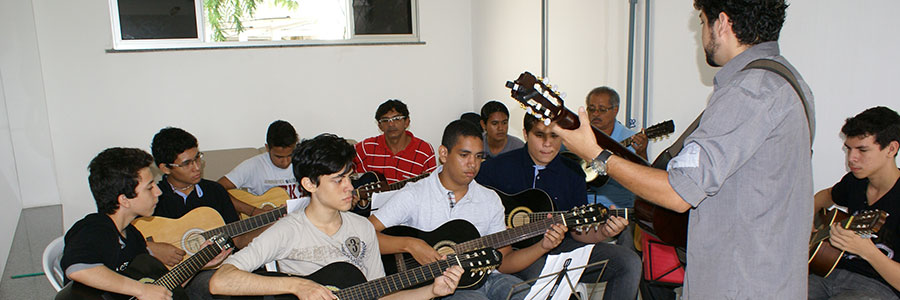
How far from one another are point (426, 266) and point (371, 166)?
2.05 meters

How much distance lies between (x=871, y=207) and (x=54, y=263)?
11.5ft

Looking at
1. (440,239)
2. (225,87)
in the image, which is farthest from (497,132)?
(225,87)

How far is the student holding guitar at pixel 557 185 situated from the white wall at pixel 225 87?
2.93 meters

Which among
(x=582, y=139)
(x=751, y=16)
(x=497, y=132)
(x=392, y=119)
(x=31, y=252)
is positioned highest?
(x=751, y=16)

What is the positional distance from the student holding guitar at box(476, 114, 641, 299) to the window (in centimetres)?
307

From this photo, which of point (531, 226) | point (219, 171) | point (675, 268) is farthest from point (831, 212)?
point (219, 171)

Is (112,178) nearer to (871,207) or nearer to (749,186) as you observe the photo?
(749,186)

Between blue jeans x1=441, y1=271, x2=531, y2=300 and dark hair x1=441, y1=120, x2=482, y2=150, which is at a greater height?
dark hair x1=441, y1=120, x2=482, y2=150

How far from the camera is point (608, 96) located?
12.6 feet

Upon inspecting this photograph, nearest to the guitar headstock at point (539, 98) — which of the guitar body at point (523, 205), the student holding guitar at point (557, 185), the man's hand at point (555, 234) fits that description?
the man's hand at point (555, 234)

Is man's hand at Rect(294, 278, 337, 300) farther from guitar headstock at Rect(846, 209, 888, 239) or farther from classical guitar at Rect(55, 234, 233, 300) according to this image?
guitar headstock at Rect(846, 209, 888, 239)

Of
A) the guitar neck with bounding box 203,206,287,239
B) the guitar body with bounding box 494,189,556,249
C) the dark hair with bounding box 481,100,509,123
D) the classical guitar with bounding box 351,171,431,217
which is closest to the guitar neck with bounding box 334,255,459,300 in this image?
the guitar body with bounding box 494,189,556,249

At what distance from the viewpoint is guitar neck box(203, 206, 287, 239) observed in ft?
10.2

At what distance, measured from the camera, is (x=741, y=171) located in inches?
59.7
